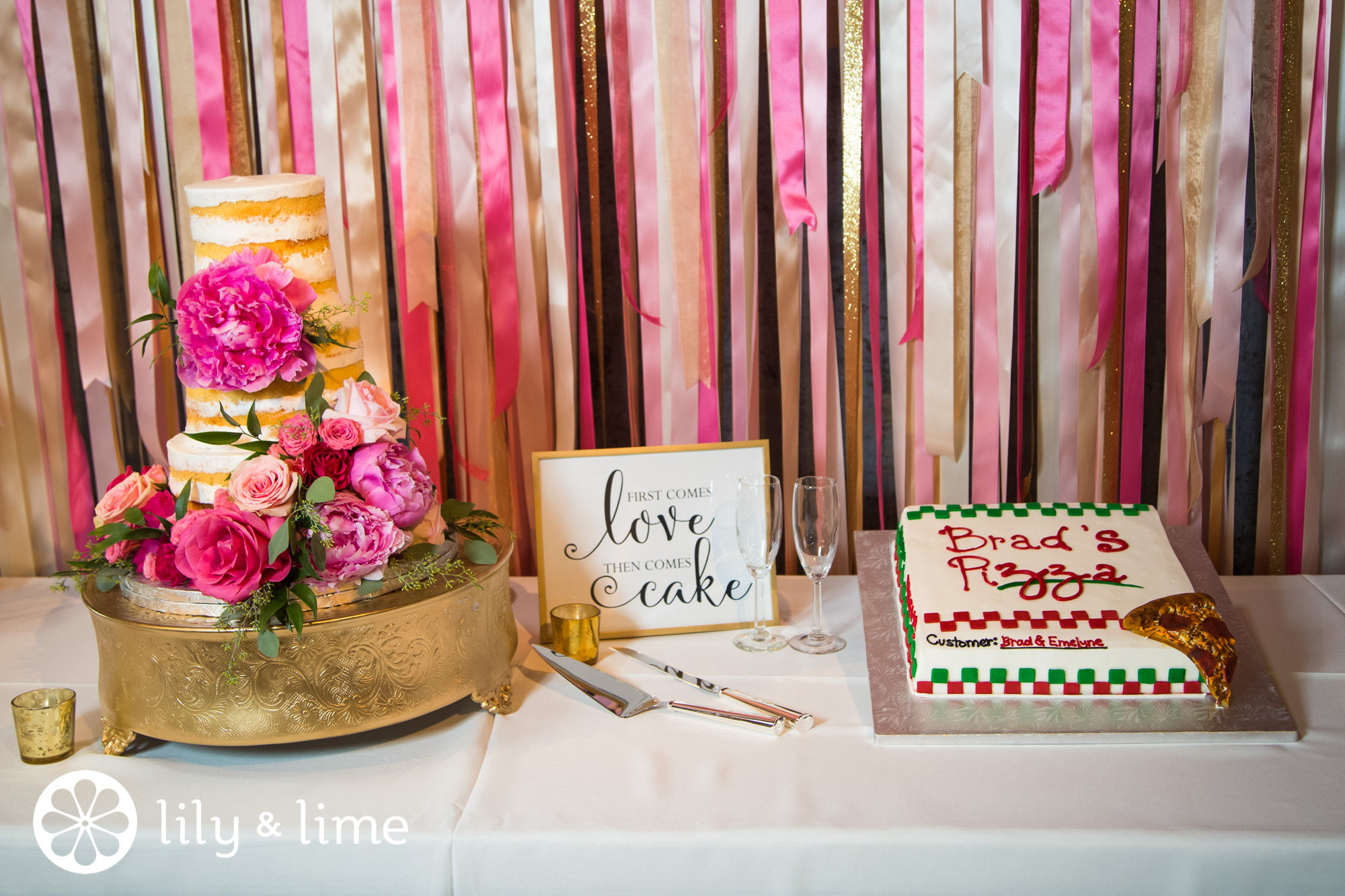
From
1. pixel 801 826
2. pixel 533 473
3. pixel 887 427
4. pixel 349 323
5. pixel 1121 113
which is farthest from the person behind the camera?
pixel 887 427

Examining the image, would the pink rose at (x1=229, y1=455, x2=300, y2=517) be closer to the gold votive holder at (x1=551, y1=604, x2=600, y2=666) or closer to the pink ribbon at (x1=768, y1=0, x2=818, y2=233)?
the gold votive holder at (x1=551, y1=604, x2=600, y2=666)

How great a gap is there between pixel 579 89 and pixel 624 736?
79cm

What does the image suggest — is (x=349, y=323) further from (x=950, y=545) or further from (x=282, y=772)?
(x=950, y=545)

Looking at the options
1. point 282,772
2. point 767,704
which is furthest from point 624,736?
point 282,772

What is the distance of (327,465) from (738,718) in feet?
1.45

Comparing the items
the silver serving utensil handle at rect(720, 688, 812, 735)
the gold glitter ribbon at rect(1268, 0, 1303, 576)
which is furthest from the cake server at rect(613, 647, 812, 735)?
the gold glitter ribbon at rect(1268, 0, 1303, 576)

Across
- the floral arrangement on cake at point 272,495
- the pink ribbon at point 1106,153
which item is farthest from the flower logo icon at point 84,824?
the pink ribbon at point 1106,153

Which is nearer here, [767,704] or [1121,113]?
[767,704]

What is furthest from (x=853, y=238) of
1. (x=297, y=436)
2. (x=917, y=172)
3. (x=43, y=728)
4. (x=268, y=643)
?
(x=43, y=728)

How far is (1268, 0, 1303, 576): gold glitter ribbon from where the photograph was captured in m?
1.27

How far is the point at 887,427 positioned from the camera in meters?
1.41

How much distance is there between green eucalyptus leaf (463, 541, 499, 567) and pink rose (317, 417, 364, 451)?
17cm

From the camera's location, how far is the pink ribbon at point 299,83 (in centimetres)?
131

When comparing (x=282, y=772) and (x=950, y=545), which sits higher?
(x=950, y=545)
